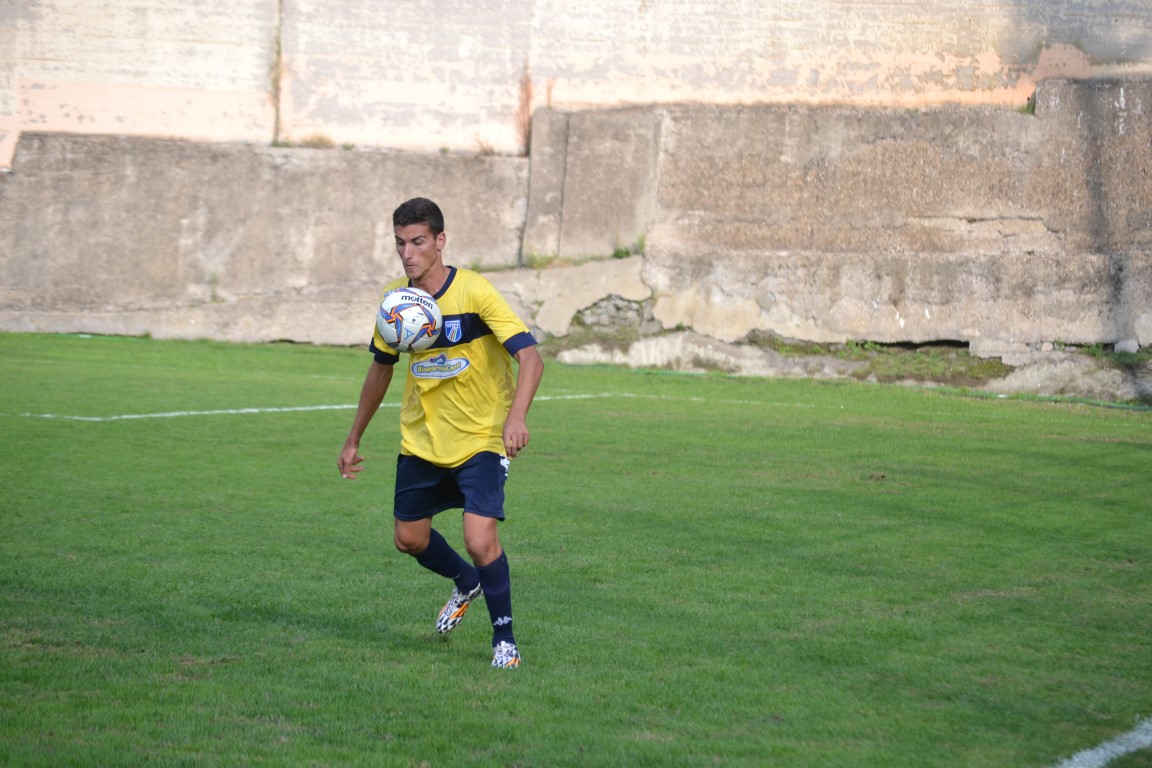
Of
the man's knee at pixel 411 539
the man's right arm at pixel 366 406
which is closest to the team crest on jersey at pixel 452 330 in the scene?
the man's right arm at pixel 366 406

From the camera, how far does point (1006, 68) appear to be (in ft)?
66.6

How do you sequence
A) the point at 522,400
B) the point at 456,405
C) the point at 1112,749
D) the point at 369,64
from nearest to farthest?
1. the point at 1112,749
2. the point at 522,400
3. the point at 456,405
4. the point at 369,64

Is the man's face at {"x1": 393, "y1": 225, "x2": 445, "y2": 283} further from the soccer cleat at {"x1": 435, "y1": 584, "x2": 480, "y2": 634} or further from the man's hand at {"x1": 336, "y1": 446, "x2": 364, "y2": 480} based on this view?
the soccer cleat at {"x1": 435, "y1": 584, "x2": 480, "y2": 634}

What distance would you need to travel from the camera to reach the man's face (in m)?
5.18

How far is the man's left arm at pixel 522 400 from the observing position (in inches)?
193

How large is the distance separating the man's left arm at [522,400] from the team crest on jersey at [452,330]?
245 millimetres

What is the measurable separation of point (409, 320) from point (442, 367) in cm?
24

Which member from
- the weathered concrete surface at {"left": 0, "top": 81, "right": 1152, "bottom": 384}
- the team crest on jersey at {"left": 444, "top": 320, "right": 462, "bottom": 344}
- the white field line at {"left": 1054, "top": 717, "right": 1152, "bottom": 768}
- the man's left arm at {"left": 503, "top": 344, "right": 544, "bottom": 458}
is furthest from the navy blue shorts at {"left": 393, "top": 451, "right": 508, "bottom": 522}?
the weathered concrete surface at {"left": 0, "top": 81, "right": 1152, "bottom": 384}

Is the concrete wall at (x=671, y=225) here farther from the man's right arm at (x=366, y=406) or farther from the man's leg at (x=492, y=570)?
the man's leg at (x=492, y=570)

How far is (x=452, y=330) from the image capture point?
17.3 ft

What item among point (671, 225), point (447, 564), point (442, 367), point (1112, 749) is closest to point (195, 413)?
point (447, 564)

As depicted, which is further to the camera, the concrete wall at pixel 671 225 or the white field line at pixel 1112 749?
the concrete wall at pixel 671 225

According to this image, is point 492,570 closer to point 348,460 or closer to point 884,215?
point 348,460

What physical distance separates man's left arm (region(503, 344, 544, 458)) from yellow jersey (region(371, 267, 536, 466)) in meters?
0.06
